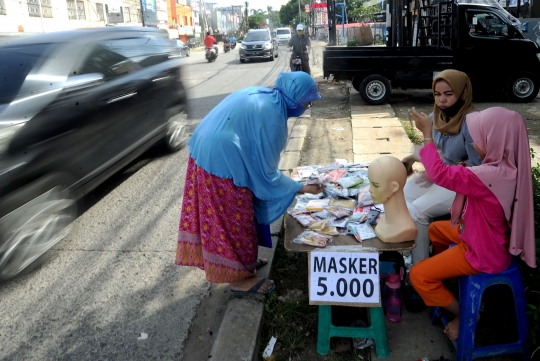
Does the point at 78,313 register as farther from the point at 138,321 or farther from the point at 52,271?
the point at 52,271

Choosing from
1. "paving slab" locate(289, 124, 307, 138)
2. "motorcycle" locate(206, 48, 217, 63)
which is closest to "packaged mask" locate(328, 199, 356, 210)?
"paving slab" locate(289, 124, 307, 138)

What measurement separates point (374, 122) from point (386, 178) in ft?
19.2

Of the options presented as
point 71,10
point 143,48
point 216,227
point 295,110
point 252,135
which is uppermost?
point 71,10

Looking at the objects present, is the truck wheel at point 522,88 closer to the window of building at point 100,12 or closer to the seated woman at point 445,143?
the seated woman at point 445,143

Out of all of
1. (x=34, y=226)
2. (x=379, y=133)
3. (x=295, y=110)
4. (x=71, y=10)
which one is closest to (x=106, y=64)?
(x=34, y=226)

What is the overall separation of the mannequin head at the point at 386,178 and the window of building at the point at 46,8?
1140 inches

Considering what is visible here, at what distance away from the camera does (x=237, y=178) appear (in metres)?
2.72

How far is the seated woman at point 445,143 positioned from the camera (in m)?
2.83

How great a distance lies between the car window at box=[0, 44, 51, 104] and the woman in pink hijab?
126 inches

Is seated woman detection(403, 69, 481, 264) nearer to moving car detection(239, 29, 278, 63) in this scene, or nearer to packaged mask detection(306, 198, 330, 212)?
packaged mask detection(306, 198, 330, 212)

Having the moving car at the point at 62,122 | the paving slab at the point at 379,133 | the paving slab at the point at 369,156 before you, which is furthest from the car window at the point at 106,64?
the paving slab at the point at 379,133

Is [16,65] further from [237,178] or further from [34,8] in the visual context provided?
[34,8]

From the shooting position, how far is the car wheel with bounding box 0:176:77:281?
3.32m

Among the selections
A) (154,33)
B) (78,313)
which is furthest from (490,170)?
(154,33)
